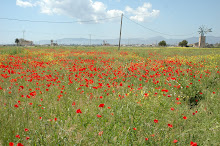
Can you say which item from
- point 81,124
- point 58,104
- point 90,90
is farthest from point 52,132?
point 90,90

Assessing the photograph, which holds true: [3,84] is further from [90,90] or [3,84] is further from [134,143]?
[134,143]

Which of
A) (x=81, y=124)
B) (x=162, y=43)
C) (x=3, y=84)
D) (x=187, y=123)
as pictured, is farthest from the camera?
(x=162, y=43)

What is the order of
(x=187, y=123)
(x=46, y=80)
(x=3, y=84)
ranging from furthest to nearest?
(x=46, y=80) → (x=3, y=84) → (x=187, y=123)

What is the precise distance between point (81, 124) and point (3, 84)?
13.7 ft

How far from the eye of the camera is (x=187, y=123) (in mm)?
3426

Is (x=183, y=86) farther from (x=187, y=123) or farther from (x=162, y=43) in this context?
(x=162, y=43)

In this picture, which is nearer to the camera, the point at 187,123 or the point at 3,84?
the point at 187,123

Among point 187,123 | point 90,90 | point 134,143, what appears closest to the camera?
point 134,143

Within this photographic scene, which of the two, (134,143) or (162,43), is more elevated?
(162,43)

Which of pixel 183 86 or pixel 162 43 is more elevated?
pixel 162 43

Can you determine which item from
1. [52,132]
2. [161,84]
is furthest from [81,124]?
[161,84]

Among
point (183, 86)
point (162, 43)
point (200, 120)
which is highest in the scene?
point (162, 43)

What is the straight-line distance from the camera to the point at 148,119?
3.48m

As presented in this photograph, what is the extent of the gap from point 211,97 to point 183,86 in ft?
2.85
